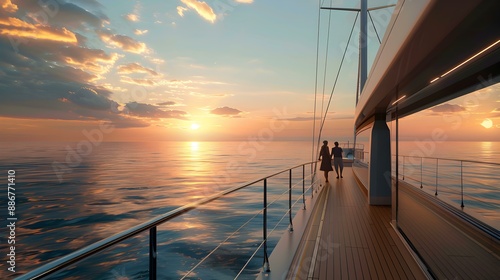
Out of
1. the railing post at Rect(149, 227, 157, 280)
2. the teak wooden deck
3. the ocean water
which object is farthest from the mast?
the railing post at Rect(149, 227, 157, 280)

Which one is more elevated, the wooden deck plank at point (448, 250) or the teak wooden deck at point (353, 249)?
the wooden deck plank at point (448, 250)

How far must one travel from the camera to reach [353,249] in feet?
13.5

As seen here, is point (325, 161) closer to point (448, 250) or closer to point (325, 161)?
point (325, 161)

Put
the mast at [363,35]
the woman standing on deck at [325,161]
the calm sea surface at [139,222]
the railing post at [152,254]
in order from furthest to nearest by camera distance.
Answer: the mast at [363,35] → the woman standing on deck at [325,161] → the calm sea surface at [139,222] → the railing post at [152,254]

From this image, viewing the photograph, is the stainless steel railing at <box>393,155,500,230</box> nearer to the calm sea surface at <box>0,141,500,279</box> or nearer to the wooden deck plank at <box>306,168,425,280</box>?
the calm sea surface at <box>0,141,500,279</box>

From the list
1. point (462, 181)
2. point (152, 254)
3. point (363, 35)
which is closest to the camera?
point (152, 254)

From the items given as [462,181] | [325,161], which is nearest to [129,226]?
[325,161]

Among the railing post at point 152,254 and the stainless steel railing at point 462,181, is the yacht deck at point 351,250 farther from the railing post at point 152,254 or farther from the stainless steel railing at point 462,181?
the railing post at point 152,254

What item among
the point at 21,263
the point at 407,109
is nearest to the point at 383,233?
the point at 407,109

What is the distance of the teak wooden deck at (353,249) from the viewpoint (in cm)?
334

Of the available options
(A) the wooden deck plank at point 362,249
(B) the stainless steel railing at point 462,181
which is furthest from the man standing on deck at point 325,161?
(A) the wooden deck plank at point 362,249

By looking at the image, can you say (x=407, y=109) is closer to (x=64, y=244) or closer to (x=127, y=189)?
(x=64, y=244)

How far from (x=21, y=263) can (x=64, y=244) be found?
1.81 m

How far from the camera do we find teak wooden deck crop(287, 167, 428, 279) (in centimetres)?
334
